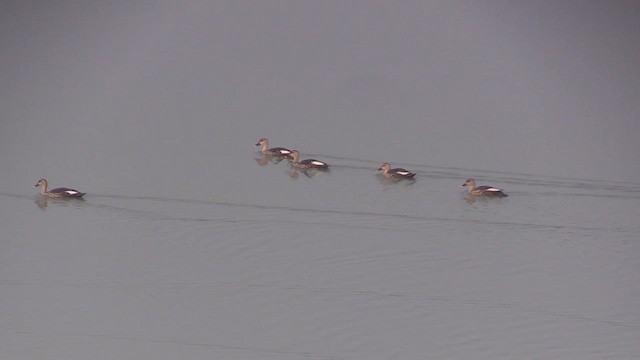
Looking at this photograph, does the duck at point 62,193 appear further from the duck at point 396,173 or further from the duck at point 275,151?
the duck at point 396,173

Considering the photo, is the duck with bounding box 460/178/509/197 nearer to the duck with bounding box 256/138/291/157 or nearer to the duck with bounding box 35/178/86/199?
the duck with bounding box 256/138/291/157

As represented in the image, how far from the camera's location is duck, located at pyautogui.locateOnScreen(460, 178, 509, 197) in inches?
315

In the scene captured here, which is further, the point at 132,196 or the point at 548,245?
the point at 132,196

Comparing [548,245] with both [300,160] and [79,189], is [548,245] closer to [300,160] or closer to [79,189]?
[300,160]

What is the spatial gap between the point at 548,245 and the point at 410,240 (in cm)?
78

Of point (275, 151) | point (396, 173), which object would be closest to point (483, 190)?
point (396, 173)

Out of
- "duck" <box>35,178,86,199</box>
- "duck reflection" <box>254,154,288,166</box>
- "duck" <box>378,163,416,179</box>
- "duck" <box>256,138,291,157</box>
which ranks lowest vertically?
"duck" <box>35,178,86,199</box>

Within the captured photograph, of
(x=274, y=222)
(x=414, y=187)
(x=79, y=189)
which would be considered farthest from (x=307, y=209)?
(x=79, y=189)

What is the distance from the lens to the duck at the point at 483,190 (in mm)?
8013

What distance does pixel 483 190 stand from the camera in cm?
801

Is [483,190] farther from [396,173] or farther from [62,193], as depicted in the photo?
[62,193]

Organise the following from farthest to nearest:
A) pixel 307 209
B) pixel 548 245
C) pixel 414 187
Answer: pixel 414 187
pixel 307 209
pixel 548 245

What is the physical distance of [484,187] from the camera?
8.02 m

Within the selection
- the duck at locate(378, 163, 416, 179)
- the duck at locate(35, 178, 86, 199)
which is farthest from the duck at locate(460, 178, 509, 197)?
the duck at locate(35, 178, 86, 199)
